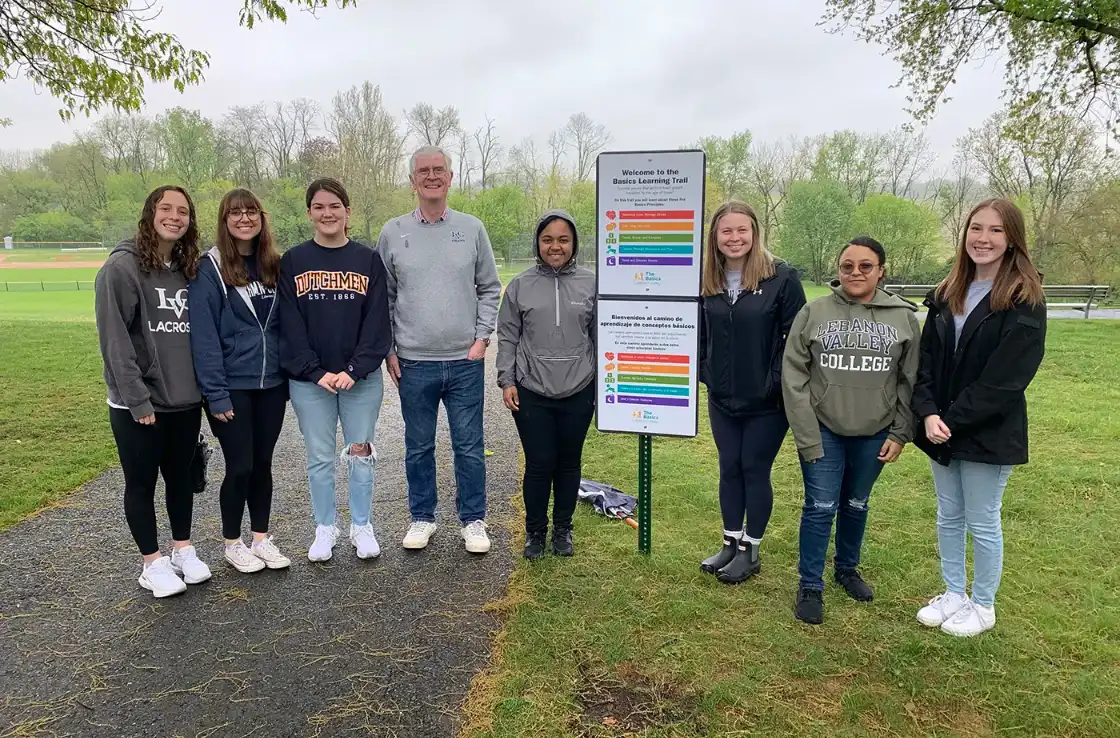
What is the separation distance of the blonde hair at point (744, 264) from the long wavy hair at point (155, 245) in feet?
8.70

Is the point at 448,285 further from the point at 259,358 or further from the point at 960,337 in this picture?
the point at 960,337

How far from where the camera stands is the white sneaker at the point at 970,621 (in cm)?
308

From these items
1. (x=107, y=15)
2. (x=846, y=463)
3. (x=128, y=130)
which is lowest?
(x=846, y=463)

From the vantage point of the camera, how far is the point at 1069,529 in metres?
A: 4.28

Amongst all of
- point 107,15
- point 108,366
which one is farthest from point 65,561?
point 107,15

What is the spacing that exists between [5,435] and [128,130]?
194 ft

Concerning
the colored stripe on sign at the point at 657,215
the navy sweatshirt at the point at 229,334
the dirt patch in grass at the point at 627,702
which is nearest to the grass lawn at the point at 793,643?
the dirt patch in grass at the point at 627,702

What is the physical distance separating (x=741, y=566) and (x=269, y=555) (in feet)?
8.75

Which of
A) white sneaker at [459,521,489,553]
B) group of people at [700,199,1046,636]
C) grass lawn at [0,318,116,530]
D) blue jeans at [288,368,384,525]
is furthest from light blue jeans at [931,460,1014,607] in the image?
grass lawn at [0,318,116,530]

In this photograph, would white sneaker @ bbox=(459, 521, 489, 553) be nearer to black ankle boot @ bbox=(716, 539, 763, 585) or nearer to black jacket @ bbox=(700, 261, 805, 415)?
black ankle boot @ bbox=(716, 539, 763, 585)

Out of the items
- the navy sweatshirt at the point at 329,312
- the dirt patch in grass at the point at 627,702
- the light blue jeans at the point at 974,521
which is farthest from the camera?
the navy sweatshirt at the point at 329,312

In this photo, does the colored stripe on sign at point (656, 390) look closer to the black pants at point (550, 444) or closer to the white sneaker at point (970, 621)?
the black pants at point (550, 444)

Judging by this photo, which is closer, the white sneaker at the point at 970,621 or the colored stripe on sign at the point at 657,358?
the white sneaker at the point at 970,621

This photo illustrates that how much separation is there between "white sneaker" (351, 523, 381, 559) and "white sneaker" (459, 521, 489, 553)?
529 mm
